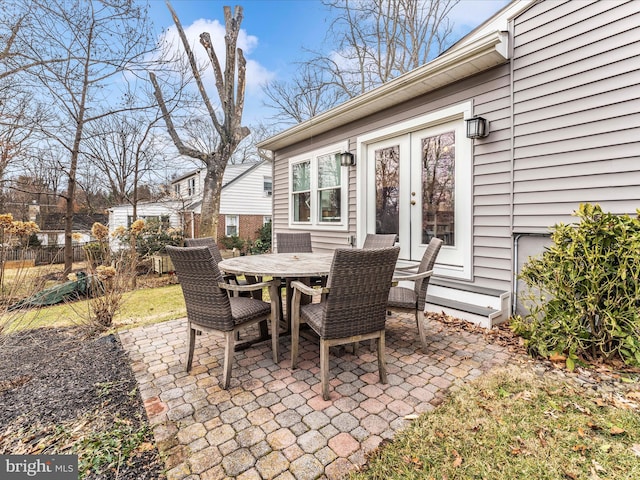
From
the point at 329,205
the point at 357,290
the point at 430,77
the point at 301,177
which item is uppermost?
the point at 430,77

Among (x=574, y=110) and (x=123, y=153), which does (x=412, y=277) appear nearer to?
(x=574, y=110)

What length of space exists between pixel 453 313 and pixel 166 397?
10.2ft

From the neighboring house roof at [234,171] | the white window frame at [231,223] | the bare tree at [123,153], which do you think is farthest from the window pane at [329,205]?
the neighboring house roof at [234,171]

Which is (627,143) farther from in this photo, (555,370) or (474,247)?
(555,370)

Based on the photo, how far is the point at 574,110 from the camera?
9.95ft

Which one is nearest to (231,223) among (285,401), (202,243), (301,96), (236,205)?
(236,205)

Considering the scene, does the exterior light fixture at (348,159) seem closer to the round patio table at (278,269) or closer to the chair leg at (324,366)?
the round patio table at (278,269)

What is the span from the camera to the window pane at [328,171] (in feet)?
19.0

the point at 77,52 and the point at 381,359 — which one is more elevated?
the point at 77,52

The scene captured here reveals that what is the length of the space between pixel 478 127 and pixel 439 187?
902mm

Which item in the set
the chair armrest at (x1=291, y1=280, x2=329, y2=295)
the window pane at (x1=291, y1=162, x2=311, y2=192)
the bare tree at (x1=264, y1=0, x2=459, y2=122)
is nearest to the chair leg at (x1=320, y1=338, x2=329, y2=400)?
the chair armrest at (x1=291, y1=280, x2=329, y2=295)

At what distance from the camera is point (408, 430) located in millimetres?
1777

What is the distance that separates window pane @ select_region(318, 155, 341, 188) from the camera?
580 centimetres

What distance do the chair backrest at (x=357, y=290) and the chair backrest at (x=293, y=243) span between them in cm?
263
